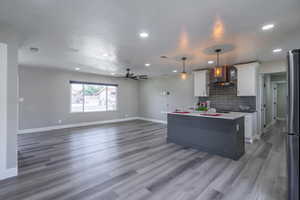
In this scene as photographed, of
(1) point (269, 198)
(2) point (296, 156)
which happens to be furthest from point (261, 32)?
(1) point (269, 198)

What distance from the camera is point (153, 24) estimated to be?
7.88ft

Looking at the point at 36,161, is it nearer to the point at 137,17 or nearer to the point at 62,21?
the point at 62,21

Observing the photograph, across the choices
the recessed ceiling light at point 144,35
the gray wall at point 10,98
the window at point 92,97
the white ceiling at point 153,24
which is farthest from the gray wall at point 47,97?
the recessed ceiling light at point 144,35

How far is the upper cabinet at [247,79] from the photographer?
15.1 ft

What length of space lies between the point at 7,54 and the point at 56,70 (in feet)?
13.8

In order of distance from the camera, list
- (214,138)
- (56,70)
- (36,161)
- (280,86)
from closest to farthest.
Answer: (36,161), (214,138), (56,70), (280,86)

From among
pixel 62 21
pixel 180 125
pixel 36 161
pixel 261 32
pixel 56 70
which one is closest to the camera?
pixel 62 21

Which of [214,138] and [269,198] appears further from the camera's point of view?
[214,138]

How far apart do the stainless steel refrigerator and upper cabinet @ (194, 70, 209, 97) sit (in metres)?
4.09

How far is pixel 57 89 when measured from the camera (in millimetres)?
6387

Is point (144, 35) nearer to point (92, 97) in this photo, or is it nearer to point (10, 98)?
point (10, 98)

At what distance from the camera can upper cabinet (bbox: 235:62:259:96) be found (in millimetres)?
4605

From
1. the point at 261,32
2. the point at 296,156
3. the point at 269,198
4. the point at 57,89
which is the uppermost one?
the point at 261,32

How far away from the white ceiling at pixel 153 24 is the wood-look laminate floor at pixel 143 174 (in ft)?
8.38
